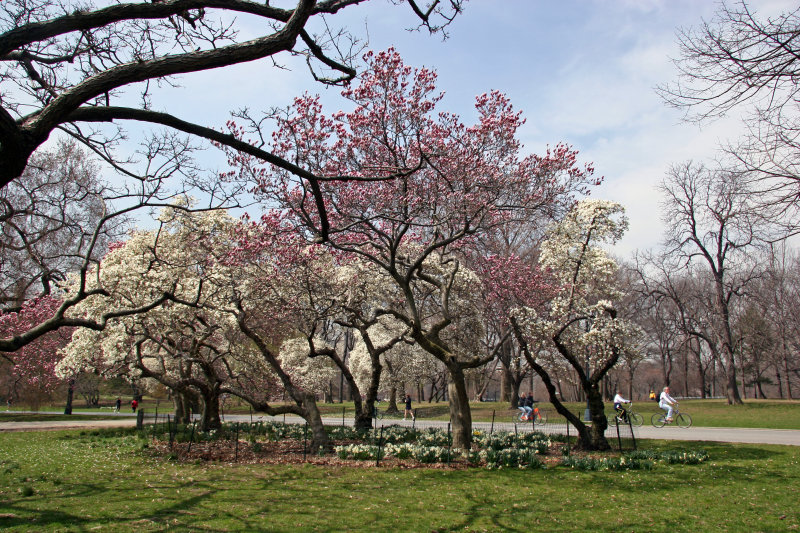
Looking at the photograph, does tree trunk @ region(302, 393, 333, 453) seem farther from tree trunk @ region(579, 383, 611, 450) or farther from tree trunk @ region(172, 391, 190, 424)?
tree trunk @ region(172, 391, 190, 424)

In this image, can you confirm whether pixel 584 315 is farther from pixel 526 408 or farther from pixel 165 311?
pixel 165 311

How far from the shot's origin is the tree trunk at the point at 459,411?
12.2 metres

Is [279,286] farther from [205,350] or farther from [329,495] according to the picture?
[205,350]

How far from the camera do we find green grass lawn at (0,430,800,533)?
648 cm

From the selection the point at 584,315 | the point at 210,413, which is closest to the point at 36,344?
the point at 210,413

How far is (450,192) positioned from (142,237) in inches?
455

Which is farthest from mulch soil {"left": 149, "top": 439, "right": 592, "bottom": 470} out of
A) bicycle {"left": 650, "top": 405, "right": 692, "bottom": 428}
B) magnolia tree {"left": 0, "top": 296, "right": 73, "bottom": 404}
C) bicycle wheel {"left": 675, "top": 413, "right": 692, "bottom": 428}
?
magnolia tree {"left": 0, "top": 296, "right": 73, "bottom": 404}

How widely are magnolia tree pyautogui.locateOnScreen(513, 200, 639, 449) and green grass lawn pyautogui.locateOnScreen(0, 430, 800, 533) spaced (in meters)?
2.96

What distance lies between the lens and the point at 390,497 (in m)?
8.05

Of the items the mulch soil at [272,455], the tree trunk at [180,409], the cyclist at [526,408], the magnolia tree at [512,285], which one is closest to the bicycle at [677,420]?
the cyclist at [526,408]

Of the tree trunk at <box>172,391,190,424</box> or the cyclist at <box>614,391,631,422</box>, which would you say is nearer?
the tree trunk at <box>172,391,190,424</box>

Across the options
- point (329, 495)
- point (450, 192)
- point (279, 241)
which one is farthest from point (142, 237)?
point (329, 495)

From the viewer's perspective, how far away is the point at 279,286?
1563cm

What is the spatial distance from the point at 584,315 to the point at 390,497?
7714mm
